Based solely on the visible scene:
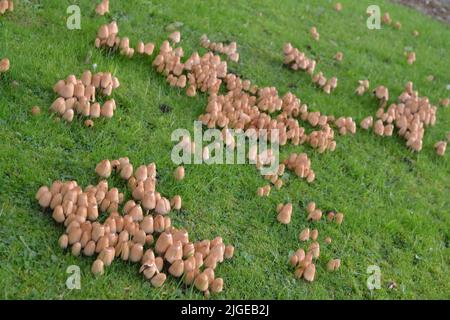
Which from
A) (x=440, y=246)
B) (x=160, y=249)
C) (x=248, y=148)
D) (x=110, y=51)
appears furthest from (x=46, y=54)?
(x=440, y=246)

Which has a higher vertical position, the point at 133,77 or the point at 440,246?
the point at 133,77

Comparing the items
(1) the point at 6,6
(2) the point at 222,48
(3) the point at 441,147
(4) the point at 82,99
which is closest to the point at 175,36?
(2) the point at 222,48

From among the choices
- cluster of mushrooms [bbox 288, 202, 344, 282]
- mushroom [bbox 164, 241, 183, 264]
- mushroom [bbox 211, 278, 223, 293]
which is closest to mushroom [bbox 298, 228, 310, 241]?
cluster of mushrooms [bbox 288, 202, 344, 282]

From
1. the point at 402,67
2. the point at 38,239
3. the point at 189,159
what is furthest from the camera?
the point at 402,67

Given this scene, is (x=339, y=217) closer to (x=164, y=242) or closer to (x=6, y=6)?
(x=164, y=242)

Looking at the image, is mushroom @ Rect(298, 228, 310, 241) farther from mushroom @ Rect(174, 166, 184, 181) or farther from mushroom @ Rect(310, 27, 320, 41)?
mushroom @ Rect(310, 27, 320, 41)

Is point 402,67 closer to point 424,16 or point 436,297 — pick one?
point 424,16
